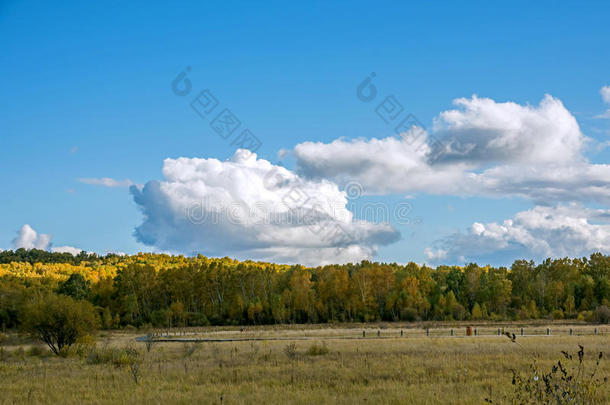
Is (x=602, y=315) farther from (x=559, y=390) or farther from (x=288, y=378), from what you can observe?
(x=559, y=390)

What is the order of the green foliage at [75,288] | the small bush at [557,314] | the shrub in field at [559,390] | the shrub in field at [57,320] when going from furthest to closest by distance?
1. the green foliage at [75,288]
2. the small bush at [557,314]
3. the shrub in field at [57,320]
4. the shrub in field at [559,390]

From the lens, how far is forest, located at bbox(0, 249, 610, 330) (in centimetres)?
10144

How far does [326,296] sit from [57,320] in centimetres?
7483

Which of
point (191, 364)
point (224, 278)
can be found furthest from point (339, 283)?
point (191, 364)

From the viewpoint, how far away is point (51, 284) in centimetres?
13000

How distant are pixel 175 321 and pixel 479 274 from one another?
58.4 m

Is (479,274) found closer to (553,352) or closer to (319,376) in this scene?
(553,352)

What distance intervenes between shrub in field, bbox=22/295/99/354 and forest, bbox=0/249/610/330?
2341 inches

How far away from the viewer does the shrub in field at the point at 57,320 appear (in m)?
37.2

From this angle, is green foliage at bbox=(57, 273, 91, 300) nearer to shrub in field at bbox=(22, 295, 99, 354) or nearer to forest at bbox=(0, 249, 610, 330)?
forest at bbox=(0, 249, 610, 330)

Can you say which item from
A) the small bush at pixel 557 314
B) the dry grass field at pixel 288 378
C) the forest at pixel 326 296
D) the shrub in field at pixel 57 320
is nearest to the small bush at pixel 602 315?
the forest at pixel 326 296

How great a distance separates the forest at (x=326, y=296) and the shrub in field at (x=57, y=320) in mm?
59468

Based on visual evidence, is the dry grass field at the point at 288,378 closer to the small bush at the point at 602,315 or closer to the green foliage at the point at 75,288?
the small bush at the point at 602,315

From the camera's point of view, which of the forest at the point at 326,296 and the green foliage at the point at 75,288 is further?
the green foliage at the point at 75,288
